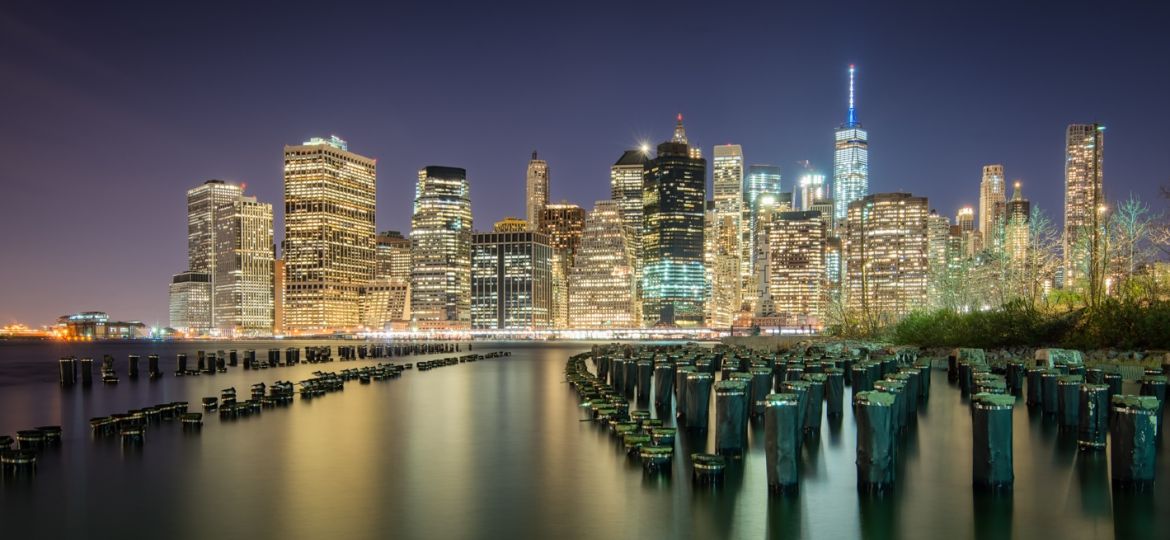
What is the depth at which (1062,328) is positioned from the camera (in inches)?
1118

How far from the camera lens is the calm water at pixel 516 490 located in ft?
31.1

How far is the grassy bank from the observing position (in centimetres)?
2398

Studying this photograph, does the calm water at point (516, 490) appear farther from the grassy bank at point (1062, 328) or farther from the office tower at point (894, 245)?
the office tower at point (894, 245)

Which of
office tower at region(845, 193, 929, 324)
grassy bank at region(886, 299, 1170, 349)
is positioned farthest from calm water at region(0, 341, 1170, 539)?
office tower at region(845, 193, 929, 324)

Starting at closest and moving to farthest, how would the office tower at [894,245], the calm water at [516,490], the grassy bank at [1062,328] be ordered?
the calm water at [516,490]
the grassy bank at [1062,328]
the office tower at [894,245]

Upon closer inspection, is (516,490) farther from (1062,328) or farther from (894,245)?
(894,245)

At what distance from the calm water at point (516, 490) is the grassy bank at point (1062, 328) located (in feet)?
23.9

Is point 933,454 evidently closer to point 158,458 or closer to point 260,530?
point 260,530

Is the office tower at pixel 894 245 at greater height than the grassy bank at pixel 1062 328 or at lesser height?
greater

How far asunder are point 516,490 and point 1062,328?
937 inches

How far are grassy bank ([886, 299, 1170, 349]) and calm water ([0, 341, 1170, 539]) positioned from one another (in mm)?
7284

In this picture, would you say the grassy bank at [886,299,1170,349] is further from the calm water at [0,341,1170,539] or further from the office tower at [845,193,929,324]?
the office tower at [845,193,929,324]

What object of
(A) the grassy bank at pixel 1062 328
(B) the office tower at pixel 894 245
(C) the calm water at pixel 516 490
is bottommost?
(C) the calm water at pixel 516 490

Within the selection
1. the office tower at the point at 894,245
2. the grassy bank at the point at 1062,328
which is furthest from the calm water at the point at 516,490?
the office tower at the point at 894,245
